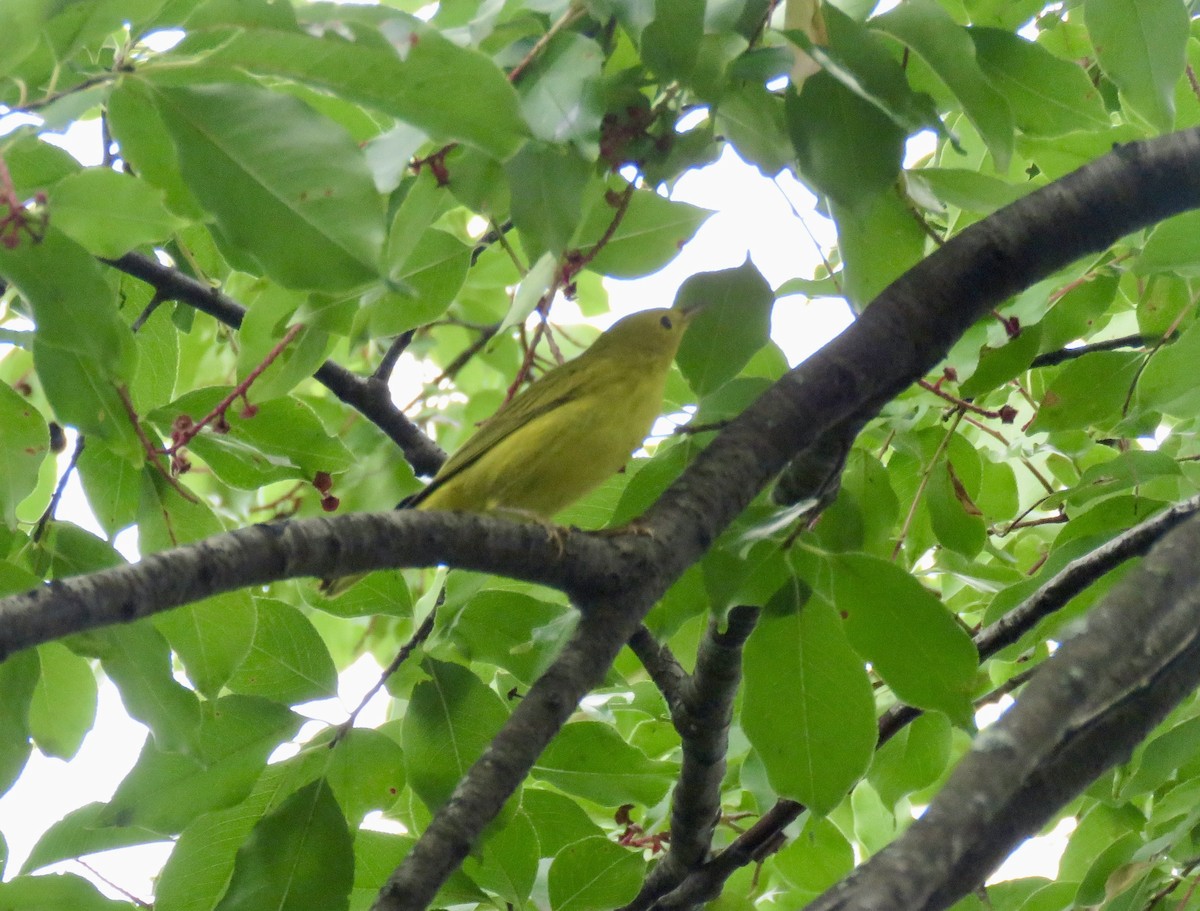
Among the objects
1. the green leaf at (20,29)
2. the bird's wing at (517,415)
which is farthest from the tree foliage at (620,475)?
the bird's wing at (517,415)

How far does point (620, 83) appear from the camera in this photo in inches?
69.4

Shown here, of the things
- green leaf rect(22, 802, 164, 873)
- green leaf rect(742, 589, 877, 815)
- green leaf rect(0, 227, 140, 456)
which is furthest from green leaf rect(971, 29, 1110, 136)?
green leaf rect(22, 802, 164, 873)

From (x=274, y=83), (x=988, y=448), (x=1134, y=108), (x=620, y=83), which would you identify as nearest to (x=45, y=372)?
(x=274, y=83)

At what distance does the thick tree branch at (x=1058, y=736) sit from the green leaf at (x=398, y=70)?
0.85 m

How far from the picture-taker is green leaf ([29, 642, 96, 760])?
6.52 feet

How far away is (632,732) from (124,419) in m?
1.65

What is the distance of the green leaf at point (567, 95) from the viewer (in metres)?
1.49

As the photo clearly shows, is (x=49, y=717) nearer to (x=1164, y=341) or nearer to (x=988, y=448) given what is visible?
(x=1164, y=341)

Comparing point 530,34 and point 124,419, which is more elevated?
point 530,34

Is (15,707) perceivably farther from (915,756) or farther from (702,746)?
(915,756)

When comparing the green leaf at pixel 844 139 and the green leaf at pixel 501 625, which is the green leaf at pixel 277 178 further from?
the green leaf at pixel 501 625

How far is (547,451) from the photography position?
10.5 ft

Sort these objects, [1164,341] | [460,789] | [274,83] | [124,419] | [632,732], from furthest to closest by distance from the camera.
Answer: [632,732] < [1164,341] < [274,83] < [124,419] < [460,789]

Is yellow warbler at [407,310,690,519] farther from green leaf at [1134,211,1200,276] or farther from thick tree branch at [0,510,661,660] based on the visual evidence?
thick tree branch at [0,510,661,660]
